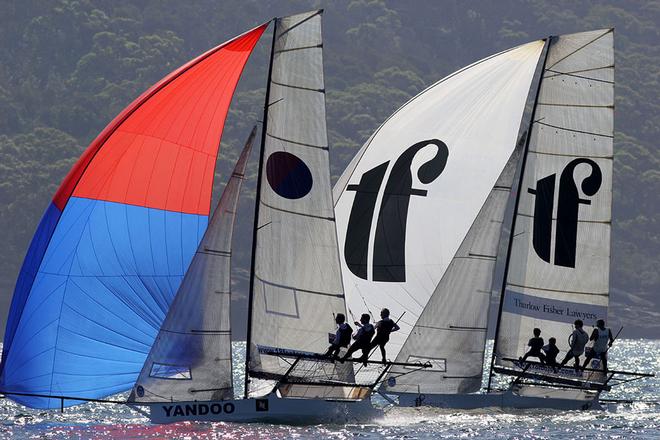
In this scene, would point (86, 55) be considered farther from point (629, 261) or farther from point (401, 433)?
point (401, 433)

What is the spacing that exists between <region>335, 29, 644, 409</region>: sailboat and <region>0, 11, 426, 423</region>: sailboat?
353cm

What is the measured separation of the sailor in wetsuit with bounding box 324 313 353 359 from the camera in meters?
21.2

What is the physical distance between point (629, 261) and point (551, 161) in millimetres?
81842


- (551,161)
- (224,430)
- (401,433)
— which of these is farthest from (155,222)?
(551,161)

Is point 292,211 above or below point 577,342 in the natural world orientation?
above

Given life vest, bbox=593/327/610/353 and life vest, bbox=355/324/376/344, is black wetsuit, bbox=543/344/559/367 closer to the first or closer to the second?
life vest, bbox=593/327/610/353

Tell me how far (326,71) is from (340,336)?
359 ft

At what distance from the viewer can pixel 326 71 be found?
130 m

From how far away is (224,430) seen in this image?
19953 mm

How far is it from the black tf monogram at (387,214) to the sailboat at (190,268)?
14.5ft

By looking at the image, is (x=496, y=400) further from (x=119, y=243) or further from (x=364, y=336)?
(x=119, y=243)

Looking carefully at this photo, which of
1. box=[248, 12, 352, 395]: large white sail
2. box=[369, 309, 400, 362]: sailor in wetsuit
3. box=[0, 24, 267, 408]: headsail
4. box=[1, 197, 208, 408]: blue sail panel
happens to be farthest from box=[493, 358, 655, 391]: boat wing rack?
box=[1, 197, 208, 408]: blue sail panel

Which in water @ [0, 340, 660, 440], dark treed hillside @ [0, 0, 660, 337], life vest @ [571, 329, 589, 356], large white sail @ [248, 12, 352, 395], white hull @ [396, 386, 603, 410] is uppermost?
dark treed hillside @ [0, 0, 660, 337]

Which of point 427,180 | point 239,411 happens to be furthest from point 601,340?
point 239,411
